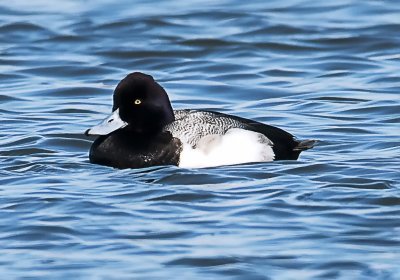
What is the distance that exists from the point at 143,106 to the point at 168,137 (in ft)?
1.20

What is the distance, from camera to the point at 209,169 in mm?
10805

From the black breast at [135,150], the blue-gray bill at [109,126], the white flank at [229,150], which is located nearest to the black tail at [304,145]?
the white flank at [229,150]

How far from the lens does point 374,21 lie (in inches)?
715

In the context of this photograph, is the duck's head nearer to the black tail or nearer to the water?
the water

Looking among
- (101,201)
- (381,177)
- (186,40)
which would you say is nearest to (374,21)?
(186,40)

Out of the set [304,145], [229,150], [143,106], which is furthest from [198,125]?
[304,145]

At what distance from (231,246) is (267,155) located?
260 centimetres

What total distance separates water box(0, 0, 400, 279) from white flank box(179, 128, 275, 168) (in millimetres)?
114

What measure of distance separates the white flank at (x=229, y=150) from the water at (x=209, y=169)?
11 centimetres

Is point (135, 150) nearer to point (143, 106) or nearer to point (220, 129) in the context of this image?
point (143, 106)

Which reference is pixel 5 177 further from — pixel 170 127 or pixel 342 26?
pixel 342 26

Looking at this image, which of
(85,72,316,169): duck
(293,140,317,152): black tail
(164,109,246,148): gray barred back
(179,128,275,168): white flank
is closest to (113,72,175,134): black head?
(85,72,316,169): duck

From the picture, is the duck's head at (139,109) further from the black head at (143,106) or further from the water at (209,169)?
the water at (209,169)

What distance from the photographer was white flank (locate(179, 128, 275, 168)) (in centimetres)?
1083
